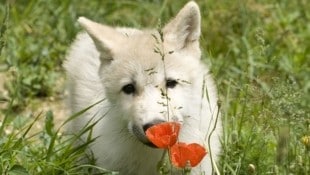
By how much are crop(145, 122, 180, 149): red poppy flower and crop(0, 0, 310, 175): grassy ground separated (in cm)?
101

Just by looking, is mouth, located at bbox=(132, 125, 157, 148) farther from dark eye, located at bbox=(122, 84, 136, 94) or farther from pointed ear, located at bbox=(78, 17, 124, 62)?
pointed ear, located at bbox=(78, 17, 124, 62)

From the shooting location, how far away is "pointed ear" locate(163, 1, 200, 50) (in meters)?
5.52

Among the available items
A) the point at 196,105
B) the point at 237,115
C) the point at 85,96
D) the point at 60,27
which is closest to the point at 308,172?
the point at 196,105

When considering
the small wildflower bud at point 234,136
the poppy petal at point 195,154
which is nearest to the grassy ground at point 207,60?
the small wildflower bud at point 234,136

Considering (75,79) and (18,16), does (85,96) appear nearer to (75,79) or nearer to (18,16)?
(75,79)

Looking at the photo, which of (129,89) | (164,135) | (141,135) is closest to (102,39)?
(129,89)

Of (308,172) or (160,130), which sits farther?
(308,172)

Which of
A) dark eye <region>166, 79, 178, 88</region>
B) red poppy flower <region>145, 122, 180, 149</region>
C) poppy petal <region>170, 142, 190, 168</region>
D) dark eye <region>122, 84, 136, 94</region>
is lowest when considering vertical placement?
poppy petal <region>170, 142, 190, 168</region>

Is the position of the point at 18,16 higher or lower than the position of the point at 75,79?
higher

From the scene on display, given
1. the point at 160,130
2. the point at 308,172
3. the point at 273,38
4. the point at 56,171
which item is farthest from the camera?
the point at 273,38

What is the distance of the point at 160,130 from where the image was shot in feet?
14.0

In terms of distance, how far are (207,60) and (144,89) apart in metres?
1.96

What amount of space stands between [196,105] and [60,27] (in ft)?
10.5

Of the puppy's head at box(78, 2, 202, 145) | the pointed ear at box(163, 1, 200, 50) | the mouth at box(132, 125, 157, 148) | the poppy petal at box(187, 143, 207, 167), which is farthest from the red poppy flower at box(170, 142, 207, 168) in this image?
the pointed ear at box(163, 1, 200, 50)
